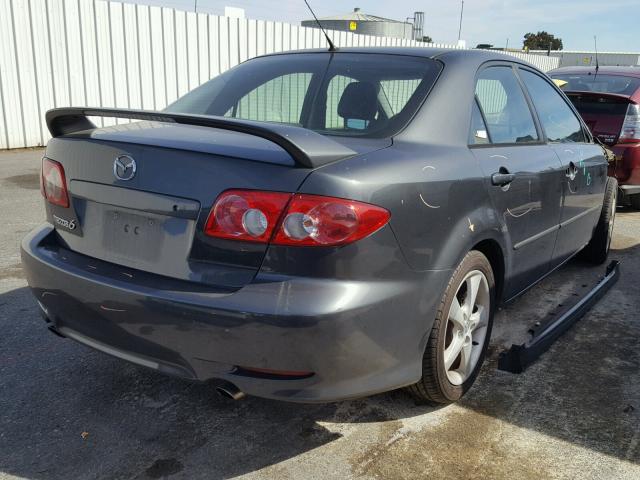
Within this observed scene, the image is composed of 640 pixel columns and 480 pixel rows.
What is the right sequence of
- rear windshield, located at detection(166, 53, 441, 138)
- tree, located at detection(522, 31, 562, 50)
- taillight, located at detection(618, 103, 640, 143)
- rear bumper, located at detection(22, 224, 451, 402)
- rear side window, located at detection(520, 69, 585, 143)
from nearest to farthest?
rear bumper, located at detection(22, 224, 451, 402)
rear windshield, located at detection(166, 53, 441, 138)
rear side window, located at detection(520, 69, 585, 143)
taillight, located at detection(618, 103, 640, 143)
tree, located at detection(522, 31, 562, 50)

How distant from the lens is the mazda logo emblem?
6.99 ft

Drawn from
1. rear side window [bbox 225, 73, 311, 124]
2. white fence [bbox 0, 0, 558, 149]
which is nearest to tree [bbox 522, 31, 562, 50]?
white fence [bbox 0, 0, 558, 149]

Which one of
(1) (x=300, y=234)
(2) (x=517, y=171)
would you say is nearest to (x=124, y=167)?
(1) (x=300, y=234)

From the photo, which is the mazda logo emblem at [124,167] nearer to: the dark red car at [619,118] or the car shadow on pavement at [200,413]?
the car shadow on pavement at [200,413]

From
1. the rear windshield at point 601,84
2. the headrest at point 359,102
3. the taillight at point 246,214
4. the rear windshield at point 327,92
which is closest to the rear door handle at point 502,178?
the rear windshield at point 327,92

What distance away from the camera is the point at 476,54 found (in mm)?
2979

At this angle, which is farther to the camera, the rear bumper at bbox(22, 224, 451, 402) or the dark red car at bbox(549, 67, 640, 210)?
the dark red car at bbox(549, 67, 640, 210)

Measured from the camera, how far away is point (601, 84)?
23.9 ft

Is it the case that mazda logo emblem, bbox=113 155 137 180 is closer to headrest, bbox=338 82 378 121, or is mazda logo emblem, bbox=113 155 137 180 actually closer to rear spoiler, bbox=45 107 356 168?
rear spoiler, bbox=45 107 356 168

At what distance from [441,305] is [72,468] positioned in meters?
1.53

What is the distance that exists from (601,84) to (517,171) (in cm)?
526

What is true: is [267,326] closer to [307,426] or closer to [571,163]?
[307,426]

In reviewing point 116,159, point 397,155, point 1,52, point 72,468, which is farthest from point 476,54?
point 1,52

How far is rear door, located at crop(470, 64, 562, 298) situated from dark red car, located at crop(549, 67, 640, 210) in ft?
11.1
